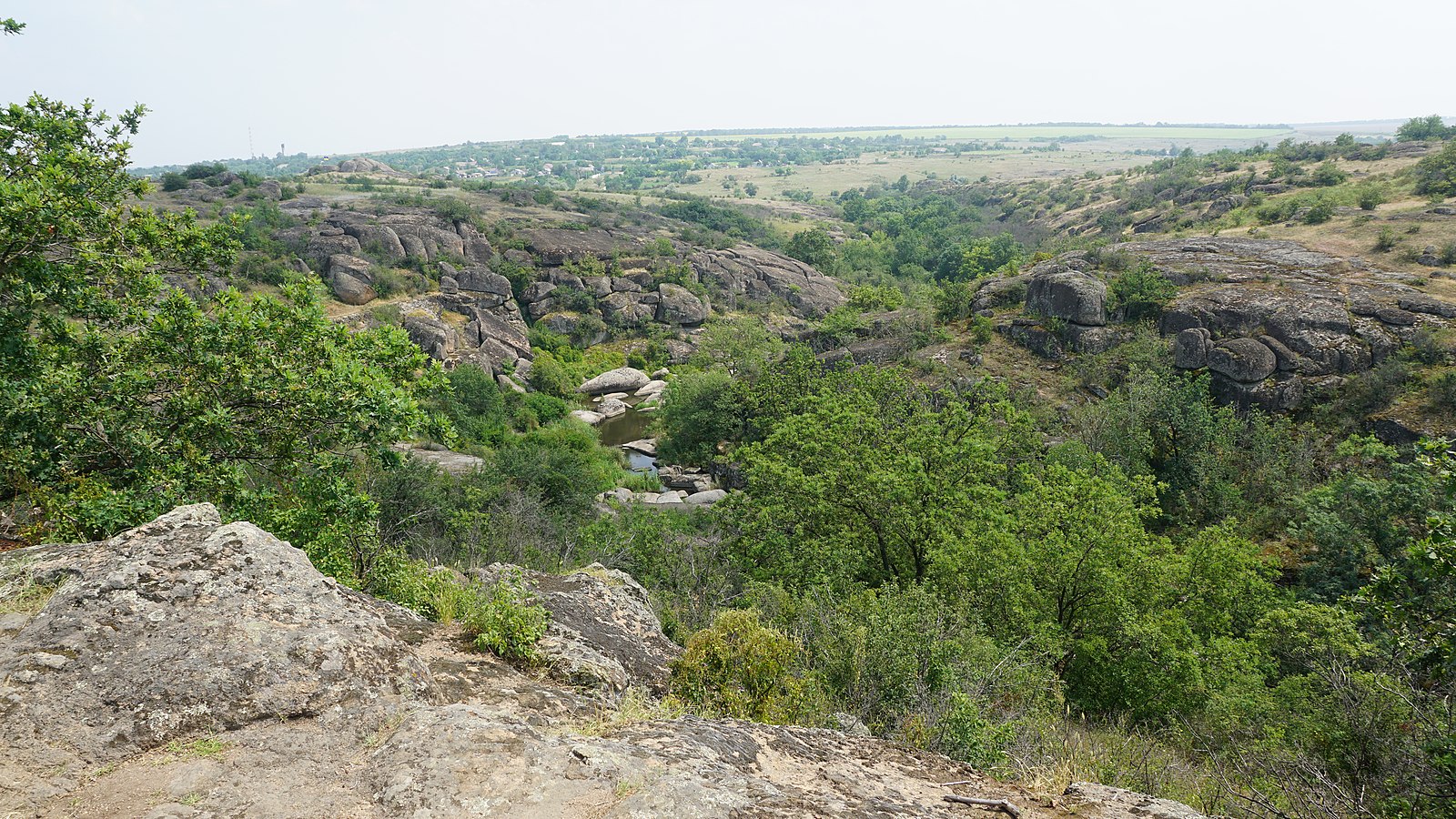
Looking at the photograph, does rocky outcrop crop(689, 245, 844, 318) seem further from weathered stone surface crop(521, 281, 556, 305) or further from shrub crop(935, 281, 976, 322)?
shrub crop(935, 281, 976, 322)

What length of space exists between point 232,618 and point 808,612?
33.8 ft

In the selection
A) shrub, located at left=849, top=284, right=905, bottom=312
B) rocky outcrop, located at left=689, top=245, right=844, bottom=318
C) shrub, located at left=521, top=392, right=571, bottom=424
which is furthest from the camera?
rocky outcrop, located at left=689, top=245, right=844, bottom=318

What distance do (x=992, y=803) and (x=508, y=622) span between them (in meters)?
4.87

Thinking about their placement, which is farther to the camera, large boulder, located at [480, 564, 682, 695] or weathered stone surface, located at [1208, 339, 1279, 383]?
weathered stone surface, located at [1208, 339, 1279, 383]

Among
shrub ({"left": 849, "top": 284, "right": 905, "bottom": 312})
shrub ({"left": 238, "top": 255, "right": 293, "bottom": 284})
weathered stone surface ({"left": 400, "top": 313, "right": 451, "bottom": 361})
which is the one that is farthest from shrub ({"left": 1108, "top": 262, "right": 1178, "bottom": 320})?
shrub ({"left": 238, "top": 255, "right": 293, "bottom": 284})

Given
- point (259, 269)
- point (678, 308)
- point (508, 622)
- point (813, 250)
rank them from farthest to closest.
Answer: point (813, 250)
point (678, 308)
point (259, 269)
point (508, 622)

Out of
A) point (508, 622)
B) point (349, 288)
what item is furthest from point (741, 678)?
point (349, 288)

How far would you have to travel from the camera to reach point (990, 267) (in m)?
Result: 76.4

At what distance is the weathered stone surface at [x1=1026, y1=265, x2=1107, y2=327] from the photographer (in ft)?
128

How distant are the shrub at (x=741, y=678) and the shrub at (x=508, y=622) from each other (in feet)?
5.66

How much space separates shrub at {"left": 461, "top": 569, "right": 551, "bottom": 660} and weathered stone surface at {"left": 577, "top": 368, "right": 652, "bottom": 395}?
49624mm

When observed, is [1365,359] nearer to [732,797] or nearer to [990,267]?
[732,797]

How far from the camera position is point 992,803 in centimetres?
539

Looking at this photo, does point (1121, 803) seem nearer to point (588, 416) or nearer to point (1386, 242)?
point (588, 416)
